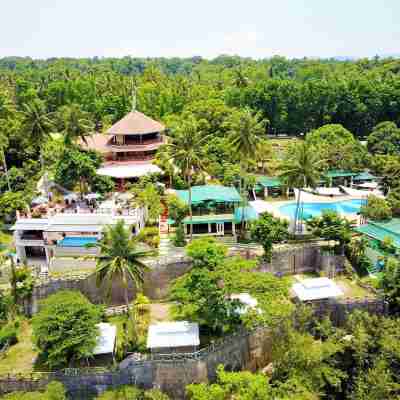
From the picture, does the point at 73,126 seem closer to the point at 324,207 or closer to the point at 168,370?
the point at 324,207

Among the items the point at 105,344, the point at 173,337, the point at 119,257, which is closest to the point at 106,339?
the point at 105,344

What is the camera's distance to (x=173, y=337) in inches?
1156

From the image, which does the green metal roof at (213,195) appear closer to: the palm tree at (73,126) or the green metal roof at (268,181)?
the green metal roof at (268,181)

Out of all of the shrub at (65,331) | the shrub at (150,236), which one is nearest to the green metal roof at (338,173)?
the shrub at (150,236)

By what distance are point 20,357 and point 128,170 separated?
2838 centimetres

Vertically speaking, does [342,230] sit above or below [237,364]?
above

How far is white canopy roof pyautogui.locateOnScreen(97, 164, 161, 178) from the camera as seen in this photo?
171ft

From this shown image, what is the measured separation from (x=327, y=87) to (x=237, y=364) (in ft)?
222

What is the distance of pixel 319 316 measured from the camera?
3519cm

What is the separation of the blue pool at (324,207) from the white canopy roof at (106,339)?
2677 centimetres

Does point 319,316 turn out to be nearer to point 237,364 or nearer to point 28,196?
point 237,364

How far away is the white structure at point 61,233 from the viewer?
38219 mm

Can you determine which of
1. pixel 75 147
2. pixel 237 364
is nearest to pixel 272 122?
pixel 75 147

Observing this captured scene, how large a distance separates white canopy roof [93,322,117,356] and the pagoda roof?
33.0 meters
